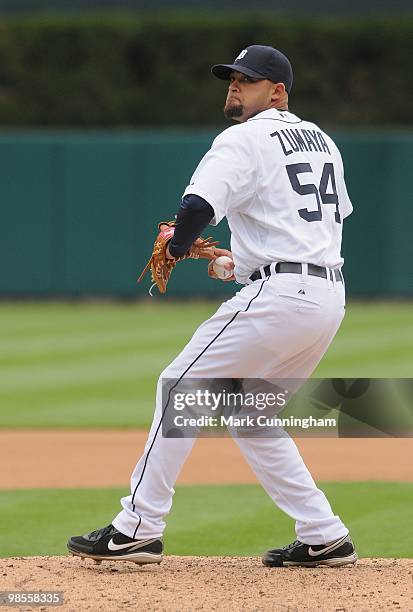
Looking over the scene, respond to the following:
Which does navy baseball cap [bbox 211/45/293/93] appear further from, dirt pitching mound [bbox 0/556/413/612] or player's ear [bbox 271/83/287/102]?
dirt pitching mound [bbox 0/556/413/612]

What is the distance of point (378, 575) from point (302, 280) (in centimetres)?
111

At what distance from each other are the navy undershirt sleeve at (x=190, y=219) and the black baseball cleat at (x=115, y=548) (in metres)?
1.06

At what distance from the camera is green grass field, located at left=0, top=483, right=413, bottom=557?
539 centimetres

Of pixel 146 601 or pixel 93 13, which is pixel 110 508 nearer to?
pixel 146 601

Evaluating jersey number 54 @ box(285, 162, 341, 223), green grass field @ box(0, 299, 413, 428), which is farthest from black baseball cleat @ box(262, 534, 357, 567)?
green grass field @ box(0, 299, 413, 428)

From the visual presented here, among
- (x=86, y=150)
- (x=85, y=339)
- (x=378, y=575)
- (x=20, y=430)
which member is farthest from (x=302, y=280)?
(x=86, y=150)

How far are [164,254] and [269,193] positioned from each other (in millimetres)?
475

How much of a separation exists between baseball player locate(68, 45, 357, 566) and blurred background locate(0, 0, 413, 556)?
31.8 inches

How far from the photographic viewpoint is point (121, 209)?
18031 mm

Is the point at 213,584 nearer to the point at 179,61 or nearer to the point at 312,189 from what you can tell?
the point at 312,189

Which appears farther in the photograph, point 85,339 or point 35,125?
point 35,125

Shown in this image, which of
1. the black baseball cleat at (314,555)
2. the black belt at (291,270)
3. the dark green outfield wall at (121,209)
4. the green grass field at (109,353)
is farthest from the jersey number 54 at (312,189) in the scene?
the dark green outfield wall at (121,209)

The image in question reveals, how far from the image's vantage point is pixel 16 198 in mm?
18281

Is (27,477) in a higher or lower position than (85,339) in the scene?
higher
